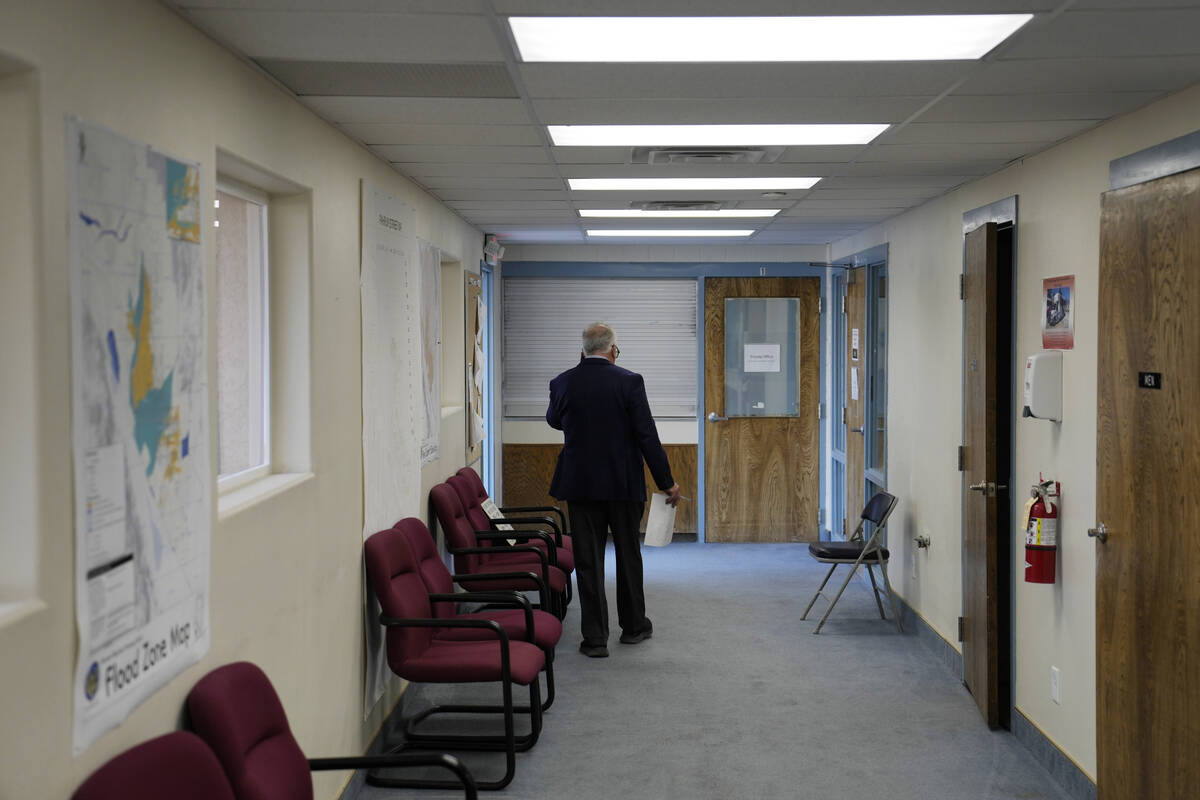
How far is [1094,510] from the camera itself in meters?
3.87

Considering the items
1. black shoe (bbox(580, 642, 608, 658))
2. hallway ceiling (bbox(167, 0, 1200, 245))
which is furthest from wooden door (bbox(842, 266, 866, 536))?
hallway ceiling (bbox(167, 0, 1200, 245))

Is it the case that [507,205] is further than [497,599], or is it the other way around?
[507,205]

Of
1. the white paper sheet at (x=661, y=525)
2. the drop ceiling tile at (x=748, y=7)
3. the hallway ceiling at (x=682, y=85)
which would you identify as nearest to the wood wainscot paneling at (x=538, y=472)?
the white paper sheet at (x=661, y=525)

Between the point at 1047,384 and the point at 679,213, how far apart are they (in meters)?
2.94

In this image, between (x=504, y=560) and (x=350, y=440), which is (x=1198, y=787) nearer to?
(x=350, y=440)

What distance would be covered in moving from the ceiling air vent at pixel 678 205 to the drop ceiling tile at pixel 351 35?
314 centimetres

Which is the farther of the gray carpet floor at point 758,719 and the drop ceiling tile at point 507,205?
the drop ceiling tile at point 507,205

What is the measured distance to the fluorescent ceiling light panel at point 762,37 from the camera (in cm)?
251

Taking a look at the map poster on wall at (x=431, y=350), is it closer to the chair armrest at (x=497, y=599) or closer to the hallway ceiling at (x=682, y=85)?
the hallway ceiling at (x=682, y=85)

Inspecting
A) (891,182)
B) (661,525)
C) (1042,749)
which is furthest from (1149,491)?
(661,525)

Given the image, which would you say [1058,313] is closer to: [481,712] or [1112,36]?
[1112,36]

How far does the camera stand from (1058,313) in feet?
13.7

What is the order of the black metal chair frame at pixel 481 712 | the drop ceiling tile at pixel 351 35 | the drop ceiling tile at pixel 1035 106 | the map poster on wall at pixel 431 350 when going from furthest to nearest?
the map poster on wall at pixel 431 350 < the black metal chair frame at pixel 481 712 < the drop ceiling tile at pixel 1035 106 < the drop ceiling tile at pixel 351 35

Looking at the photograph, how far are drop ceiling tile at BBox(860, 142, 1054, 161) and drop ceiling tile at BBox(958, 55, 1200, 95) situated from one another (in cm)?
92
